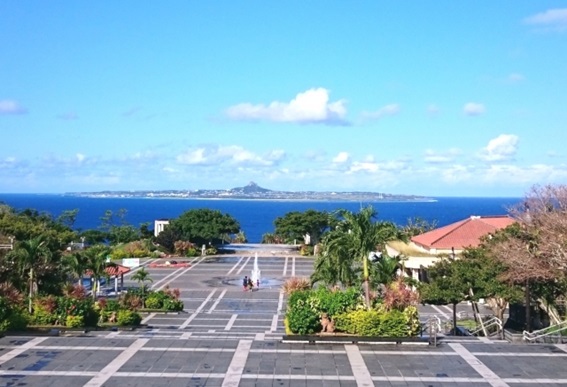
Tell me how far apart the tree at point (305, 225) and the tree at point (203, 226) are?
6257mm

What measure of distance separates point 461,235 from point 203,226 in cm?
2983

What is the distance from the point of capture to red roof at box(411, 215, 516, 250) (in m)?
46.4

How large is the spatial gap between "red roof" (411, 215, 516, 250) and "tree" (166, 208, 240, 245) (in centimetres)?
2466

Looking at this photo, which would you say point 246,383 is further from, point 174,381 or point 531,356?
point 531,356

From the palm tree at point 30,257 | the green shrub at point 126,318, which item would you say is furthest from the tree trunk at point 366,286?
the palm tree at point 30,257

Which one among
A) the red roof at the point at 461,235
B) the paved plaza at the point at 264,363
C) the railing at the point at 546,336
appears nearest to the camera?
the paved plaza at the point at 264,363

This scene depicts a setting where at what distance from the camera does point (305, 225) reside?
74812 millimetres

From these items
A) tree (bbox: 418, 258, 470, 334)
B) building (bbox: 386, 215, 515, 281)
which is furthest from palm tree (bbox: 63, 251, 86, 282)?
building (bbox: 386, 215, 515, 281)

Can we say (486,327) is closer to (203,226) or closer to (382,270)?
(382,270)

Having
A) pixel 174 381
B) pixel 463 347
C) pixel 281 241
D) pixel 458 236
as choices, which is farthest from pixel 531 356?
pixel 281 241

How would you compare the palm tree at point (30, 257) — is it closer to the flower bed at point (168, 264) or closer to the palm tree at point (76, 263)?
the palm tree at point (76, 263)

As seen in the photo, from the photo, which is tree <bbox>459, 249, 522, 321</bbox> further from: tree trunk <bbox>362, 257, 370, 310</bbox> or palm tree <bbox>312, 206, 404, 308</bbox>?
tree trunk <bbox>362, 257, 370, 310</bbox>

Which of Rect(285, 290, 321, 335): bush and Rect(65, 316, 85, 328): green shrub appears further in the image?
Rect(65, 316, 85, 328): green shrub

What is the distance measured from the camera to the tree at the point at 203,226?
70.1 m
